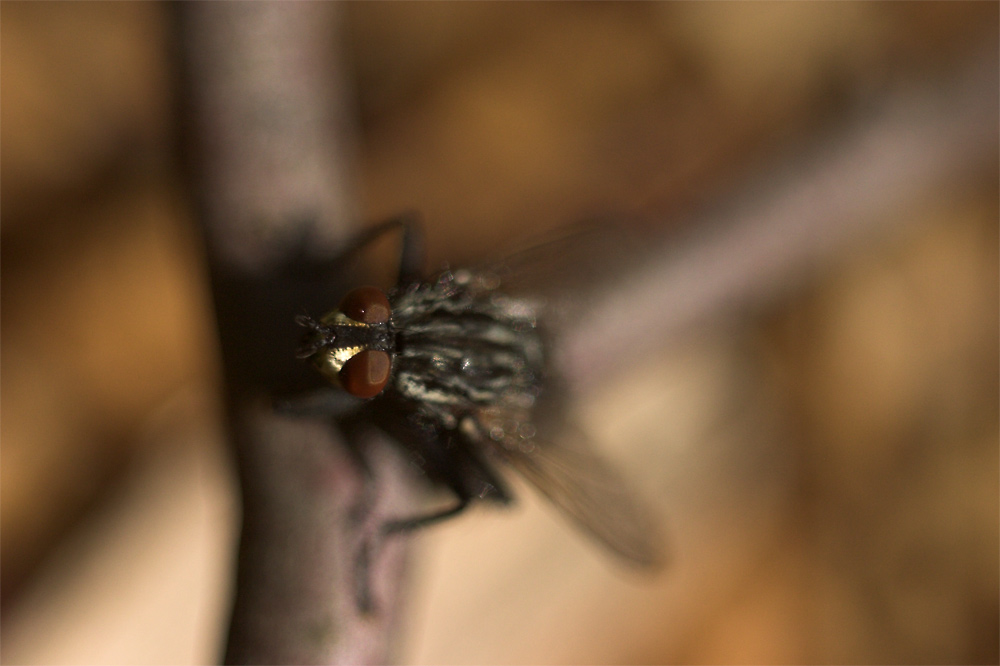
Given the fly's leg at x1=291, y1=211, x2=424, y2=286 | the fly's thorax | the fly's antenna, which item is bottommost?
the fly's thorax

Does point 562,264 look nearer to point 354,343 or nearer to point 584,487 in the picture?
point 584,487

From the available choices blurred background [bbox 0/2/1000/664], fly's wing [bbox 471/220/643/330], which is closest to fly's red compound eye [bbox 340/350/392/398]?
fly's wing [bbox 471/220/643/330]

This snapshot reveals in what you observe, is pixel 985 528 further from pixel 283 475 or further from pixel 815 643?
pixel 283 475

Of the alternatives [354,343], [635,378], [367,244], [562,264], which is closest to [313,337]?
[354,343]

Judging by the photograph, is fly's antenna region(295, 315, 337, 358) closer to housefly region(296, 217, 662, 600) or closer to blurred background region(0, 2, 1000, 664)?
housefly region(296, 217, 662, 600)

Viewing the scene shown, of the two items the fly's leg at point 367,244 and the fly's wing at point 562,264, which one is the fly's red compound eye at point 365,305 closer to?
the fly's leg at point 367,244

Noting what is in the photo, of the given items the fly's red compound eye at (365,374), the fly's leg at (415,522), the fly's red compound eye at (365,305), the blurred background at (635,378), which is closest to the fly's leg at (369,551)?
the fly's leg at (415,522)

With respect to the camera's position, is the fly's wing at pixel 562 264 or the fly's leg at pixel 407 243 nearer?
the fly's leg at pixel 407 243

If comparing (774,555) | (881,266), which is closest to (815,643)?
(774,555)
